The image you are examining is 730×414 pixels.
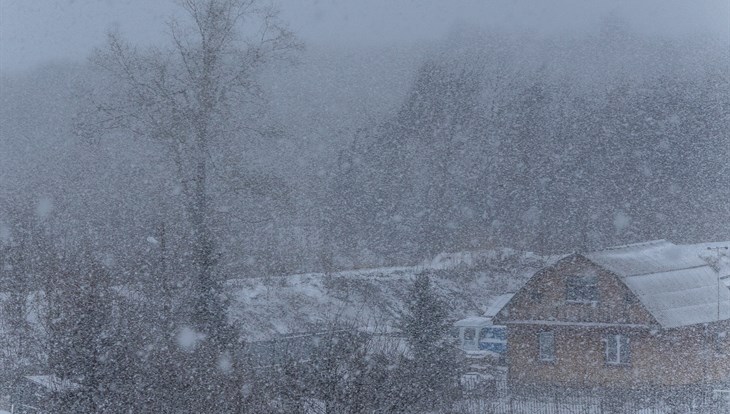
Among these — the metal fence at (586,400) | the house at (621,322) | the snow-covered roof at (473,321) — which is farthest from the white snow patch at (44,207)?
the metal fence at (586,400)

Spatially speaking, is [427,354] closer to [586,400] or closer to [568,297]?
[586,400]

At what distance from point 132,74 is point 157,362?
6042 mm

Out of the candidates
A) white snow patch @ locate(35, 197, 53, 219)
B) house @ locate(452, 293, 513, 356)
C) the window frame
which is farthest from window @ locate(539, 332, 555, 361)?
white snow patch @ locate(35, 197, 53, 219)

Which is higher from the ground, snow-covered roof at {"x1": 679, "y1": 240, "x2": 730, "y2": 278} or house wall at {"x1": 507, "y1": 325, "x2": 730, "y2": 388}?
snow-covered roof at {"x1": 679, "y1": 240, "x2": 730, "y2": 278}

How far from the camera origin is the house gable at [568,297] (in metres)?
10.6

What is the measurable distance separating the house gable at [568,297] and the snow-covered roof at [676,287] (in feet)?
0.75

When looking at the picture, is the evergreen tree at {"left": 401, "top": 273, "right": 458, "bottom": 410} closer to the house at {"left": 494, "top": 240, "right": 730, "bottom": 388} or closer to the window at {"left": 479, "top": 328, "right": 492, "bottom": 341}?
the house at {"left": 494, "top": 240, "right": 730, "bottom": 388}

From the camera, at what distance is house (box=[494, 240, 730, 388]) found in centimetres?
999

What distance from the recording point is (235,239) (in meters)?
14.9

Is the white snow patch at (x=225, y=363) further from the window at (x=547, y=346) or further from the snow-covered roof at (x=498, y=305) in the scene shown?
the window at (x=547, y=346)

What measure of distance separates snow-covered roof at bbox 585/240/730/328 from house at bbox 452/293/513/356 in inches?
85.8

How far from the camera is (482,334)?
41.9 feet

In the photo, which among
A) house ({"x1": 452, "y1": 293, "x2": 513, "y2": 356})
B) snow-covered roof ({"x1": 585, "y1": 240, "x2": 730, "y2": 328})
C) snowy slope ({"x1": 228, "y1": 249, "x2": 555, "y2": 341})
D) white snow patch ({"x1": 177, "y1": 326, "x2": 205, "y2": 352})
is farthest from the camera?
house ({"x1": 452, "y1": 293, "x2": 513, "y2": 356})

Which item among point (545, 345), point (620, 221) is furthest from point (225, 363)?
point (620, 221)
